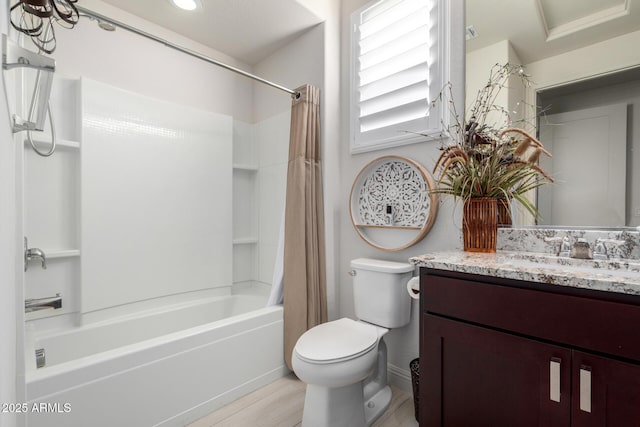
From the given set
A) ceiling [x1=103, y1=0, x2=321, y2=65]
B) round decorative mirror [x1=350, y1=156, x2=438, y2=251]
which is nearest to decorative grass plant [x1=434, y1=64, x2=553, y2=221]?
round decorative mirror [x1=350, y1=156, x2=438, y2=251]

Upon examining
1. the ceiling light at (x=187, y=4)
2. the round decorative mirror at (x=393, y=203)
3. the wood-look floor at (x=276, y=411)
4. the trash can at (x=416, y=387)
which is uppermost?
the ceiling light at (x=187, y=4)

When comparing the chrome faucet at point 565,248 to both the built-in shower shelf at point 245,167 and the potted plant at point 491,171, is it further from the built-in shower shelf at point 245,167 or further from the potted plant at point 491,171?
the built-in shower shelf at point 245,167

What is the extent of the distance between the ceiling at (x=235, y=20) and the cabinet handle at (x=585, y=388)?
2.34 metres

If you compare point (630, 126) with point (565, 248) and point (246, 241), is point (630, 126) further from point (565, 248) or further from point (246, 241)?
point (246, 241)

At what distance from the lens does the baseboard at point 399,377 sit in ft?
6.13

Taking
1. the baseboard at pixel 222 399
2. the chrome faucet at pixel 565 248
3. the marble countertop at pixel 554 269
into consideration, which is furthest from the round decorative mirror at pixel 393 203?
the baseboard at pixel 222 399

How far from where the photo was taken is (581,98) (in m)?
1.30

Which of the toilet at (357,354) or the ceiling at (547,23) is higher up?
the ceiling at (547,23)

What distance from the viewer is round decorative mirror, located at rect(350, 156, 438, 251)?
175cm

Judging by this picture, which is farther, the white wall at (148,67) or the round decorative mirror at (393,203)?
the white wall at (148,67)

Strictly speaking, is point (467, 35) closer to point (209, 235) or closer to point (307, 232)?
point (307, 232)

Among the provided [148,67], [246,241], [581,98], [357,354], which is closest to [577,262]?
[581,98]

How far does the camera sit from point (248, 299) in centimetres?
261

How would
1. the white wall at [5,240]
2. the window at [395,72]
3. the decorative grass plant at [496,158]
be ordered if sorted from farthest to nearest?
the window at [395,72] < the decorative grass plant at [496,158] < the white wall at [5,240]
